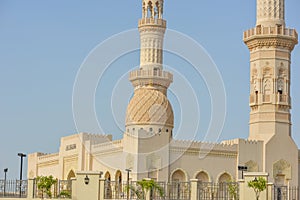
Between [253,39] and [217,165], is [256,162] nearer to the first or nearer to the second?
[217,165]

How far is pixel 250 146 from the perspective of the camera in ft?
128

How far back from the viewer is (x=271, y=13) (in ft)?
133

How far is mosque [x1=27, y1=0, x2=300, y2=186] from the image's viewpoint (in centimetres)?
3672

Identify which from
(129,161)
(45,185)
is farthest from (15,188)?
(129,161)

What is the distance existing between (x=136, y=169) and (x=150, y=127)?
4.69 metres

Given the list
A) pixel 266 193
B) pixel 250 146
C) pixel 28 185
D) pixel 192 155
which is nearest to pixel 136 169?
pixel 192 155

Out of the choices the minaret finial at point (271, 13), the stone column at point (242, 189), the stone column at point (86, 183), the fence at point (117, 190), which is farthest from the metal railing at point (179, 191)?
the minaret finial at point (271, 13)

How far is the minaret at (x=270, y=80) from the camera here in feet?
130

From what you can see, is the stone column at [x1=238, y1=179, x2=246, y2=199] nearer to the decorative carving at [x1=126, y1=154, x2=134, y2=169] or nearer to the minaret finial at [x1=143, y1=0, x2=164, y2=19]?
the decorative carving at [x1=126, y1=154, x2=134, y2=169]

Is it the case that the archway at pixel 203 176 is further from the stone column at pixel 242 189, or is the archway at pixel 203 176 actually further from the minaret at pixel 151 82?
the stone column at pixel 242 189

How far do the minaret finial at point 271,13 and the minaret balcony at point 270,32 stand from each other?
46 cm

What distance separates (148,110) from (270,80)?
6.95 m

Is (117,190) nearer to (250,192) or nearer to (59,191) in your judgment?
(59,191)

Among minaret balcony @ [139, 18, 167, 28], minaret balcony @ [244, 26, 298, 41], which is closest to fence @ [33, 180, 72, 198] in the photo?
minaret balcony @ [244, 26, 298, 41]
